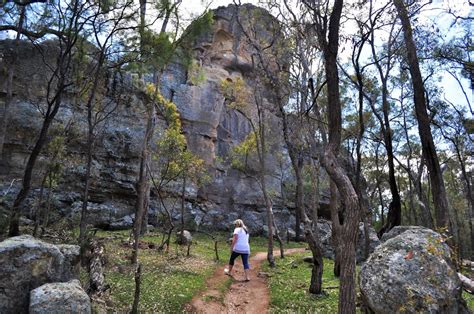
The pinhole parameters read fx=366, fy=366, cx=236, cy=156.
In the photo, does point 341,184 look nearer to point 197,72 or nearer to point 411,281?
point 411,281

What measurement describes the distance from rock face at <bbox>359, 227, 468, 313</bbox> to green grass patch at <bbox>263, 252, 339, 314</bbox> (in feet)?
9.96

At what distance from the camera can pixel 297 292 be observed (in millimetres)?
13422

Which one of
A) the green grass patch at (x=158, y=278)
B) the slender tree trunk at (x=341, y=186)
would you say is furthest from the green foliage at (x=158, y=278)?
the slender tree trunk at (x=341, y=186)

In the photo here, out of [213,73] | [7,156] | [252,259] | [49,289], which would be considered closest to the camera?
[49,289]

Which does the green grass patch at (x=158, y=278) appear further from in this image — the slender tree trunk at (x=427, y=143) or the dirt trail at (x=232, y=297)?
the slender tree trunk at (x=427, y=143)

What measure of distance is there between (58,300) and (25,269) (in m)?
1.39

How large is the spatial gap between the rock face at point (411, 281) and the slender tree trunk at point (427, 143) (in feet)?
8.89

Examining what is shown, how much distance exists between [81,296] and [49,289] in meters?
0.66

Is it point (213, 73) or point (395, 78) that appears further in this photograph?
point (213, 73)

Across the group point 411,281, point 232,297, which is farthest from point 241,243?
point 411,281

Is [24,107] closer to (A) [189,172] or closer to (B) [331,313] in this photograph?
(A) [189,172]

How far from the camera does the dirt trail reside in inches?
449

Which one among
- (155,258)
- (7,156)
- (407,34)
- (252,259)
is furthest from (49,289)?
(7,156)

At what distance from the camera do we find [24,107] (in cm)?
3169
